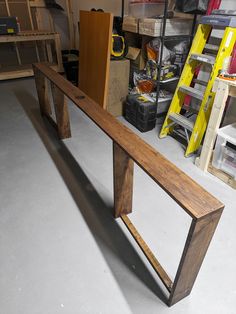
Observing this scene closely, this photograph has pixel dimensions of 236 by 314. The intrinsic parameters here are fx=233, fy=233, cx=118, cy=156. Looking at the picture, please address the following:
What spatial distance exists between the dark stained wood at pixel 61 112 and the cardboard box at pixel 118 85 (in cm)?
68

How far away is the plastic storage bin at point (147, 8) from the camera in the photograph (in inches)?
99.0

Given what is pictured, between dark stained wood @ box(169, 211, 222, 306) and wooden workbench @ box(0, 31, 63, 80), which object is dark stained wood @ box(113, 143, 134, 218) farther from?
wooden workbench @ box(0, 31, 63, 80)

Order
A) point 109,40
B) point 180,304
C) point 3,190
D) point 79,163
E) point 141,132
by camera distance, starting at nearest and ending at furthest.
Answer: point 180,304 → point 3,190 → point 79,163 → point 109,40 → point 141,132

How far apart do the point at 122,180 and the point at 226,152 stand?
0.96 m

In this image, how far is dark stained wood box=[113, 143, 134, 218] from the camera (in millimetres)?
1383

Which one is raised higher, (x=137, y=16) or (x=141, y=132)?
(x=137, y=16)

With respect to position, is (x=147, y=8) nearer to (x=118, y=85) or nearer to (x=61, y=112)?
(x=118, y=85)

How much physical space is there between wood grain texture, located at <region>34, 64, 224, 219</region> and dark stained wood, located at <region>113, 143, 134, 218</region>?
0.32 feet

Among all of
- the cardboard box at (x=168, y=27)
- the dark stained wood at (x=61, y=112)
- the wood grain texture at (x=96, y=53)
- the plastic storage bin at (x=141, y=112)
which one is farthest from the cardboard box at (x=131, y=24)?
the dark stained wood at (x=61, y=112)

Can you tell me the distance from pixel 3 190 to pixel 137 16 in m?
2.31

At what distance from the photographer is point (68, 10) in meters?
4.77

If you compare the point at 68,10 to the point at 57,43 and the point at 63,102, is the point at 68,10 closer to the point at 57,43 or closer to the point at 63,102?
the point at 57,43

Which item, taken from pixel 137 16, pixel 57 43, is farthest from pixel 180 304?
pixel 57 43

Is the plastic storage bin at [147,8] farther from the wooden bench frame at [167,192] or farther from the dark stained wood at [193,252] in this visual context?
the dark stained wood at [193,252]
